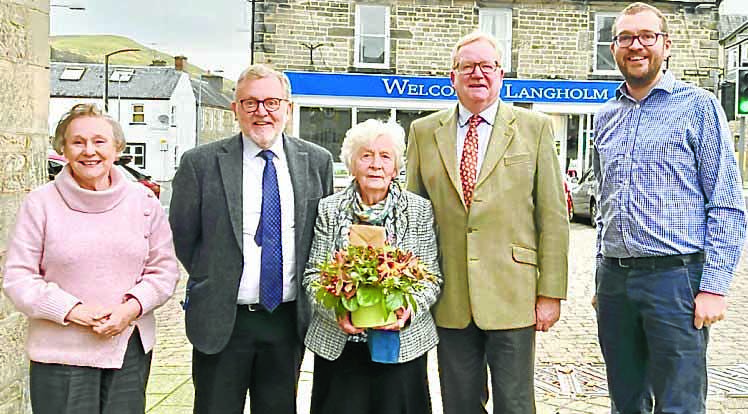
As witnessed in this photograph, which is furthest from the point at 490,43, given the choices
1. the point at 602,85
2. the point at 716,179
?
the point at 602,85

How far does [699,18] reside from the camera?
24016 millimetres

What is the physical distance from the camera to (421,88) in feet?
77.8

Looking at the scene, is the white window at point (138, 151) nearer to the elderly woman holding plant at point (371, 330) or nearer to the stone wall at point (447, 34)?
the stone wall at point (447, 34)

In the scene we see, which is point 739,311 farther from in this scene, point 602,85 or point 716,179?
point 602,85

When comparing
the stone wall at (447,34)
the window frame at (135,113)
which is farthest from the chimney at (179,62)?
the stone wall at (447,34)

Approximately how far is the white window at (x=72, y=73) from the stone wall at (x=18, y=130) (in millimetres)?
57204

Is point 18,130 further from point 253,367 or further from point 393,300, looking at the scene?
point 393,300

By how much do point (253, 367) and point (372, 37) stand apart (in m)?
20.5

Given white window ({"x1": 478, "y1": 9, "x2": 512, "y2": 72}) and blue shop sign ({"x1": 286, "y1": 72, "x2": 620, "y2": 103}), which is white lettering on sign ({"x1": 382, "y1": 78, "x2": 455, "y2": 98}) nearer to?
blue shop sign ({"x1": 286, "y1": 72, "x2": 620, "y2": 103})

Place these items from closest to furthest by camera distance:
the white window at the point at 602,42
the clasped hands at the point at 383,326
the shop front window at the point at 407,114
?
the clasped hands at the point at 383,326 < the white window at the point at 602,42 < the shop front window at the point at 407,114

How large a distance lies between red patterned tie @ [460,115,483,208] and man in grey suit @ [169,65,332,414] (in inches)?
28.9

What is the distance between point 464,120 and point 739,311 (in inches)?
268

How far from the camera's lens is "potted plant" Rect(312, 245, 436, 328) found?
3.36 m

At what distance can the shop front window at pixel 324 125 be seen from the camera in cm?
2392
